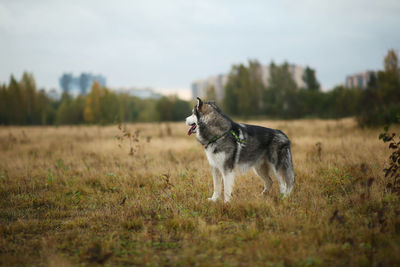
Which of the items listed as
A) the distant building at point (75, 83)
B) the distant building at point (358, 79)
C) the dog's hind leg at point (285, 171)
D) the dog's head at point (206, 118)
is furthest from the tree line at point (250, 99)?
the distant building at point (75, 83)

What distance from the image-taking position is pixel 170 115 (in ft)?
200

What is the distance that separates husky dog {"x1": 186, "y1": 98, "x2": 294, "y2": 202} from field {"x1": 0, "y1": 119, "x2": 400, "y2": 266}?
48 cm

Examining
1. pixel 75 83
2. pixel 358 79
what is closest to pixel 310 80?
pixel 358 79

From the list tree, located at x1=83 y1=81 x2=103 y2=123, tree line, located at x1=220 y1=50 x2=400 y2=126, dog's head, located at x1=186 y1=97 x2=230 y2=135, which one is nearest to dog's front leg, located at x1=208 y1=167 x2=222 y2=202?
dog's head, located at x1=186 y1=97 x2=230 y2=135

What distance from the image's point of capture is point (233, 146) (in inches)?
188

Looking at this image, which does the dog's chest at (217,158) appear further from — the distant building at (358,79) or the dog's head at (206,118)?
the distant building at (358,79)

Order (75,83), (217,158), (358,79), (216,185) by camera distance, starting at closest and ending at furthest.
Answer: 1. (217,158)
2. (216,185)
3. (358,79)
4. (75,83)

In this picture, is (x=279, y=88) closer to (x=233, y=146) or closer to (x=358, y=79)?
(x=233, y=146)


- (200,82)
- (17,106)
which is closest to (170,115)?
(17,106)

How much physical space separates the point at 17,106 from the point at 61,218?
57022mm

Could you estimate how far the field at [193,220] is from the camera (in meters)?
2.99

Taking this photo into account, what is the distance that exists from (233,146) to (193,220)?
162cm

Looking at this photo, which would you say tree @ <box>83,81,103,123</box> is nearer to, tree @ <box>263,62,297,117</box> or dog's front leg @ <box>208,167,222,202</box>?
tree @ <box>263,62,297,117</box>

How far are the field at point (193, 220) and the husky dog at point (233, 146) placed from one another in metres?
0.48
